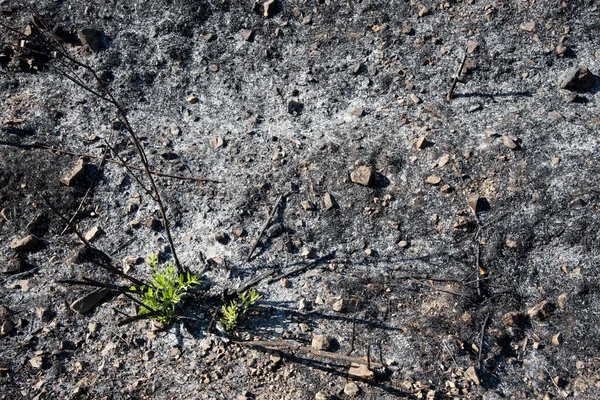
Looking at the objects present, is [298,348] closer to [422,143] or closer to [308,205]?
[308,205]

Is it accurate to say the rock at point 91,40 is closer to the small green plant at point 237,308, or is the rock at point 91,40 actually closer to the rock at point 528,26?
the small green plant at point 237,308

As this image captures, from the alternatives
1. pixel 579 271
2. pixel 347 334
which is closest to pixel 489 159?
pixel 579 271

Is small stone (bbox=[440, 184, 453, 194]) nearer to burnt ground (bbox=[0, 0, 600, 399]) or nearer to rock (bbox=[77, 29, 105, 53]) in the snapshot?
burnt ground (bbox=[0, 0, 600, 399])

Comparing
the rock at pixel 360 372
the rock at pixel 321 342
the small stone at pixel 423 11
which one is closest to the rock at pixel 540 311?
the rock at pixel 360 372

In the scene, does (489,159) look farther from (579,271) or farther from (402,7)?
(402,7)

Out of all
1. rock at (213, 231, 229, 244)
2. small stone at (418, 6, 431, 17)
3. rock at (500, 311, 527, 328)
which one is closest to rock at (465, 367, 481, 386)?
rock at (500, 311, 527, 328)

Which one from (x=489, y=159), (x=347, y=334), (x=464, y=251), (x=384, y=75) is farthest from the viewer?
(x=384, y=75)

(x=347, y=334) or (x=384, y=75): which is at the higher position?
(x=384, y=75)
